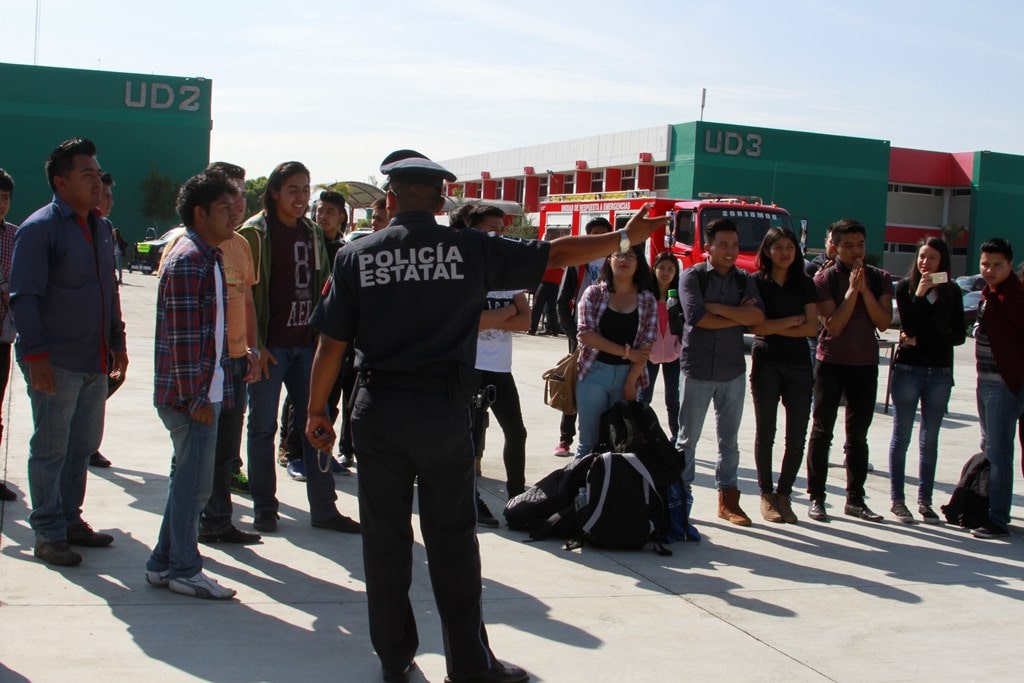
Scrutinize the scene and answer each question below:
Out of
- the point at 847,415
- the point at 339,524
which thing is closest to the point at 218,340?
the point at 339,524

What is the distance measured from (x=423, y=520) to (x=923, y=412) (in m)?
4.35

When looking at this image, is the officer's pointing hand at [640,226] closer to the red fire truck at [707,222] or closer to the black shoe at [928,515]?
the black shoe at [928,515]

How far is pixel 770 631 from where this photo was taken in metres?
4.82

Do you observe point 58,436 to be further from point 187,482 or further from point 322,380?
point 322,380

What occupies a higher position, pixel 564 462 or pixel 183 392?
pixel 183 392

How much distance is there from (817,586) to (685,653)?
138 centimetres

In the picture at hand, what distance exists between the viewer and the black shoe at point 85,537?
5.45m

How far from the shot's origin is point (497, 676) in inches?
155

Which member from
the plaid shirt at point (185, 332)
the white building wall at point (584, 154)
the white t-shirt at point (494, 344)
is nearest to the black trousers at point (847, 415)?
the white t-shirt at point (494, 344)

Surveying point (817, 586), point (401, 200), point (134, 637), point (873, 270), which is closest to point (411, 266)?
point (401, 200)

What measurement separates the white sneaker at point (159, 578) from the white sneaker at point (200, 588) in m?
0.06

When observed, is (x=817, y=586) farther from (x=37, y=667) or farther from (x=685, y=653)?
(x=37, y=667)

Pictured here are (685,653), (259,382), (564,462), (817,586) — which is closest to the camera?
(685,653)

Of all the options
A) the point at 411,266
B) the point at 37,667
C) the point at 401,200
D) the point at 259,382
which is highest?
the point at 401,200
